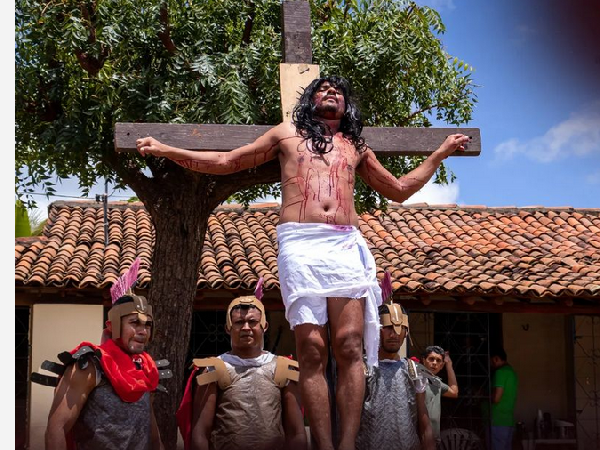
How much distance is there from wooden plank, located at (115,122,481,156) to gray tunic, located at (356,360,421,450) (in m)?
1.09

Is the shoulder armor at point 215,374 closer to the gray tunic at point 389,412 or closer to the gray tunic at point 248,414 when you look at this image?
the gray tunic at point 248,414

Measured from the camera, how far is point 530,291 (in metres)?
11.0

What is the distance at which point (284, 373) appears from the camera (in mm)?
4227

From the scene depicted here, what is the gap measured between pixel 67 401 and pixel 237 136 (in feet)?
4.47

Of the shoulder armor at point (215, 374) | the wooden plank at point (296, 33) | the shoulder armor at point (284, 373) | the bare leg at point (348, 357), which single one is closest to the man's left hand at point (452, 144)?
the wooden plank at point (296, 33)

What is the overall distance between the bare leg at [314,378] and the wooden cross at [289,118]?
0.95 m

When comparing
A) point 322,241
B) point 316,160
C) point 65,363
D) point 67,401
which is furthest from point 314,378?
point 65,363

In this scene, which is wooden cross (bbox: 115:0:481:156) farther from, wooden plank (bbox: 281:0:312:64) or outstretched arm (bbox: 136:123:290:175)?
outstretched arm (bbox: 136:123:290:175)

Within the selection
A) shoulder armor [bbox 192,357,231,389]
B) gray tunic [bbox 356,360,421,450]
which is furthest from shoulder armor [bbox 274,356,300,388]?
gray tunic [bbox 356,360,421,450]

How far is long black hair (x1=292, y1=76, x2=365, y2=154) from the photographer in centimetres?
Answer: 341

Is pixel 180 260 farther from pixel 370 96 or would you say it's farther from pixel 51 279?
pixel 51 279

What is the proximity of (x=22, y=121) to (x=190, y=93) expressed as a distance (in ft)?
6.07

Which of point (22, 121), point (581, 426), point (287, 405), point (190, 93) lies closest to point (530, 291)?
point (581, 426)

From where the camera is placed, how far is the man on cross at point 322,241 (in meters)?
3.20
